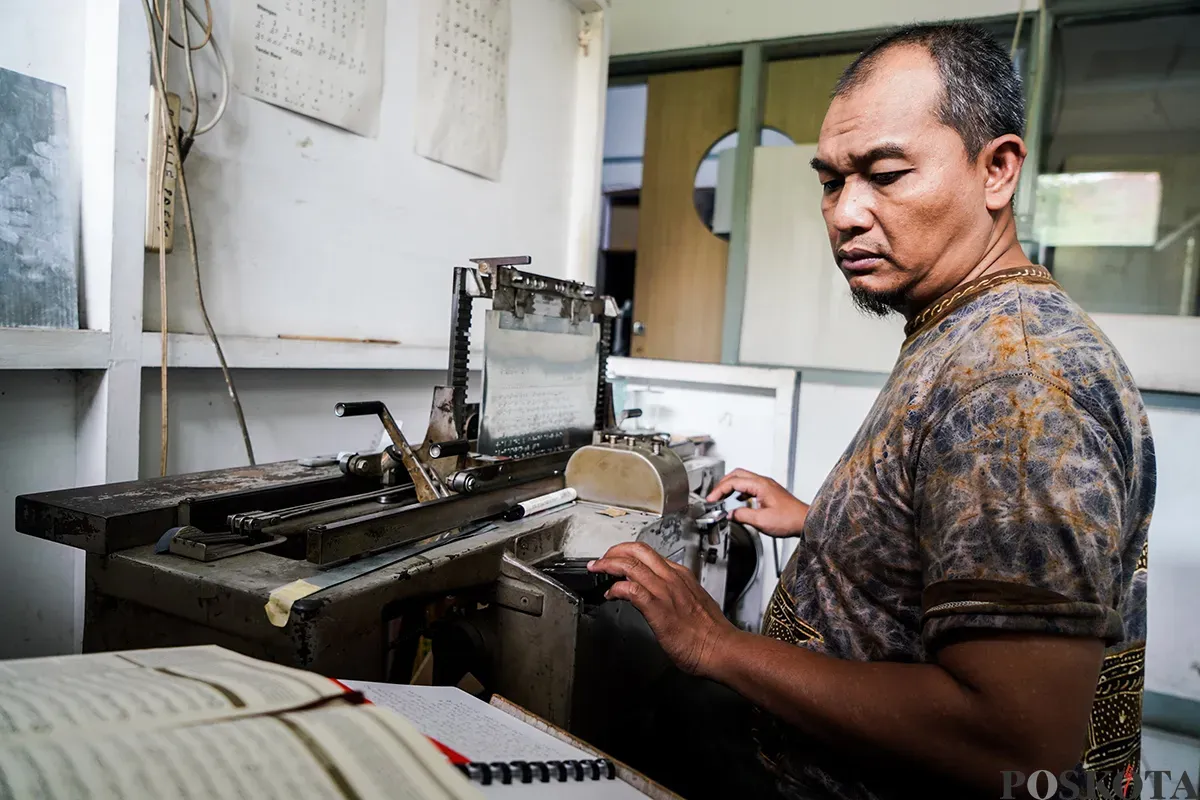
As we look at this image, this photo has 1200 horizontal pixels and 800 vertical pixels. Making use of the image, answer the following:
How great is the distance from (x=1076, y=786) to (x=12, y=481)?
148 cm

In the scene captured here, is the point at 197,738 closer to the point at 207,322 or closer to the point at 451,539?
the point at 451,539

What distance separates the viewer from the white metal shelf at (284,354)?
1236 mm

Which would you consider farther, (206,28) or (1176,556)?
(1176,556)

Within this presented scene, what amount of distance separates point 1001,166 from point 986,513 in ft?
1.49

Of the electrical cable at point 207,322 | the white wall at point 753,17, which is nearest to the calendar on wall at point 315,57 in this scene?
the electrical cable at point 207,322

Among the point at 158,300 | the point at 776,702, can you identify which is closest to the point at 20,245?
the point at 158,300

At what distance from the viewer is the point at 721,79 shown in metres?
2.93

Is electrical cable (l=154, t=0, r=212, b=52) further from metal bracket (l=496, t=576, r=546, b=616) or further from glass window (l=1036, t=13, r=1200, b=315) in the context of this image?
glass window (l=1036, t=13, r=1200, b=315)

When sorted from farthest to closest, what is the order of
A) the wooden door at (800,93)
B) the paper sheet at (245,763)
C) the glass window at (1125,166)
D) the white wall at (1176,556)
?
the wooden door at (800,93), the glass window at (1125,166), the white wall at (1176,556), the paper sheet at (245,763)

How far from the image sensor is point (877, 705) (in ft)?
2.27

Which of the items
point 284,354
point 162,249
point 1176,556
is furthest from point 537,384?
point 1176,556

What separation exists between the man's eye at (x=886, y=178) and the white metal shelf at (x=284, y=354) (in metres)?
1.13

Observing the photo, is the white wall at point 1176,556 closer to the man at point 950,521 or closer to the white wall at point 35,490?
the man at point 950,521

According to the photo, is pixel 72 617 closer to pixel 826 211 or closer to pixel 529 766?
pixel 529 766
